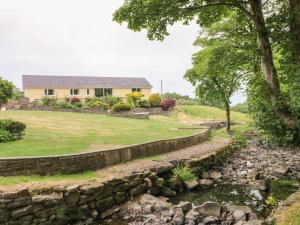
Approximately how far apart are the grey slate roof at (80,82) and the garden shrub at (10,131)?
40724mm

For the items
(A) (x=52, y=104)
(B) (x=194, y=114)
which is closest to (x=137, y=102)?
(B) (x=194, y=114)

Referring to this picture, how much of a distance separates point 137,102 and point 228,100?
17505 millimetres

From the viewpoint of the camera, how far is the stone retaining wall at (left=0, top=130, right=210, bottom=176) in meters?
12.6

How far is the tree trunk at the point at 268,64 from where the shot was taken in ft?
36.2

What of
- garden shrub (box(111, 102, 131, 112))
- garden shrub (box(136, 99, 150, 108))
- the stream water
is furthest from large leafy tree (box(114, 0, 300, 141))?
garden shrub (box(136, 99, 150, 108))

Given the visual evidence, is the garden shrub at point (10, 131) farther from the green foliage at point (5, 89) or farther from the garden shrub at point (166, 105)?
the garden shrub at point (166, 105)

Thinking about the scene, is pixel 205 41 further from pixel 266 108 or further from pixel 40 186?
pixel 40 186

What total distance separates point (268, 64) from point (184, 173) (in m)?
8.17

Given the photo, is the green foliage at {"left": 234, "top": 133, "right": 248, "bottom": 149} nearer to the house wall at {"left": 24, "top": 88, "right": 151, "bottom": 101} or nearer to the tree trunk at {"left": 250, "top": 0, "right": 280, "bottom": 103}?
the tree trunk at {"left": 250, "top": 0, "right": 280, "bottom": 103}

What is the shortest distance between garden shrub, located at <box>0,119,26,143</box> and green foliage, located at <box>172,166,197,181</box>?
9.07m

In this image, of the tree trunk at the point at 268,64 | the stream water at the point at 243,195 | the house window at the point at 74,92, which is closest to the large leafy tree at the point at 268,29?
the tree trunk at the point at 268,64

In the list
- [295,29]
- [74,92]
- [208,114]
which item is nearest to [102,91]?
[74,92]

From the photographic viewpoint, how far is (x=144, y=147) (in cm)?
1836

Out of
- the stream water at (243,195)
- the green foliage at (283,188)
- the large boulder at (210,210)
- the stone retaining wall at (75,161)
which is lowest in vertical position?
the stream water at (243,195)
